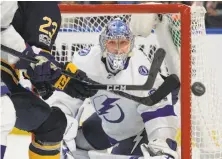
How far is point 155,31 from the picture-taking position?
2195 millimetres

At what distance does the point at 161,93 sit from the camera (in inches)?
80.8

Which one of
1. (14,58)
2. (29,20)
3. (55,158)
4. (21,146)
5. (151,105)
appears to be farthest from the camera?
(21,146)

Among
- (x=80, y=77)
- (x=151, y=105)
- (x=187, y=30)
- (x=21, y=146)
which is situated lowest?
(x=21, y=146)

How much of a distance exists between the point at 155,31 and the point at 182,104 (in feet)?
1.26

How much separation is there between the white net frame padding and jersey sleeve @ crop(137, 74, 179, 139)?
107mm

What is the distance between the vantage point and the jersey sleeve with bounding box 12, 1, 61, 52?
180 cm

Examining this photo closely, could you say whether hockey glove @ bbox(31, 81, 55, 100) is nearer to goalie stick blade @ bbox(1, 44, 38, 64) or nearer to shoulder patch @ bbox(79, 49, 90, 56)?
goalie stick blade @ bbox(1, 44, 38, 64)

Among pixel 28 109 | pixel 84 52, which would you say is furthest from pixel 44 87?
pixel 84 52

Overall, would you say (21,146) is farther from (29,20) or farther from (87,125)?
(29,20)

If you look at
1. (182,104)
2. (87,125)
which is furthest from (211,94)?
(87,125)

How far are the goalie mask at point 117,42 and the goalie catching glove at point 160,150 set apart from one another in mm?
326

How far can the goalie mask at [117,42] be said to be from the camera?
210 cm

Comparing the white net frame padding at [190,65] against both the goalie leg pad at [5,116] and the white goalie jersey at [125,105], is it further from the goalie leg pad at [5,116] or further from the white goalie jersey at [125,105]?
the goalie leg pad at [5,116]

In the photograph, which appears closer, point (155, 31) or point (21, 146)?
point (155, 31)
